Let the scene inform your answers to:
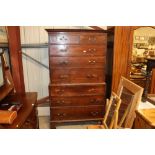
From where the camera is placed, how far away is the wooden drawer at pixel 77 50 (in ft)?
7.60

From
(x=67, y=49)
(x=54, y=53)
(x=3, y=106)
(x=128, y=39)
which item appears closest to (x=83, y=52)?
(x=67, y=49)

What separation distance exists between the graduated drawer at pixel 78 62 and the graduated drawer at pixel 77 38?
0.24 m

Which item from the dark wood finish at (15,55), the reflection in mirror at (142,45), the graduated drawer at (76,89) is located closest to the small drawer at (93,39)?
the graduated drawer at (76,89)

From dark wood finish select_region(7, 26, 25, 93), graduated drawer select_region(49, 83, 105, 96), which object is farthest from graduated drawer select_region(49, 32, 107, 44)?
graduated drawer select_region(49, 83, 105, 96)

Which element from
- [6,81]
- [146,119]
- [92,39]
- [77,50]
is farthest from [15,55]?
[146,119]

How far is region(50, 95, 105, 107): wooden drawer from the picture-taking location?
8.23 feet

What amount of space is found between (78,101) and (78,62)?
65 cm

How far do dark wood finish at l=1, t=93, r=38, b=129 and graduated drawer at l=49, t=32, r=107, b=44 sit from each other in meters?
0.86

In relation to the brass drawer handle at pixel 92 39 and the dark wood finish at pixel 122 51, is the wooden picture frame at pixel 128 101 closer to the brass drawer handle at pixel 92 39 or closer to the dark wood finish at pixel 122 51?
the dark wood finish at pixel 122 51

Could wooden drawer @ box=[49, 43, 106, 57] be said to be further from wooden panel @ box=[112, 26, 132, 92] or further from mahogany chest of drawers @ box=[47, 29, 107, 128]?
wooden panel @ box=[112, 26, 132, 92]

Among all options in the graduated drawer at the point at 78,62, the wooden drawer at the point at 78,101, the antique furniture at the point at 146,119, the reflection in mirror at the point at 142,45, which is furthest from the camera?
the reflection in mirror at the point at 142,45

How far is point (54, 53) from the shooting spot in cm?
233
